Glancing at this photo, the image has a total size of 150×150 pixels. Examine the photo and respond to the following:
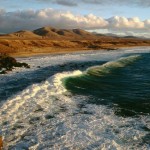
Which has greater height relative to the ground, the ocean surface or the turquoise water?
the ocean surface

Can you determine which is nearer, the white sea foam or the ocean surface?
the white sea foam

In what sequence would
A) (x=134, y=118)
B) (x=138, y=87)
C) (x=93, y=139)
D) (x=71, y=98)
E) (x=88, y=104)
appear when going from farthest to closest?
(x=138, y=87) < (x=71, y=98) < (x=88, y=104) < (x=134, y=118) < (x=93, y=139)

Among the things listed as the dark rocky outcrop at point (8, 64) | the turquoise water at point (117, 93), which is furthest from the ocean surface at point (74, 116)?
the dark rocky outcrop at point (8, 64)

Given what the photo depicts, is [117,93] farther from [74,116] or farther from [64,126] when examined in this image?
[64,126]

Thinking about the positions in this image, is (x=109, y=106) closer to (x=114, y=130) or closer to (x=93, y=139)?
(x=114, y=130)

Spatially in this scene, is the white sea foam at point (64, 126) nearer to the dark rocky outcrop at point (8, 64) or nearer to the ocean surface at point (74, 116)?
the ocean surface at point (74, 116)

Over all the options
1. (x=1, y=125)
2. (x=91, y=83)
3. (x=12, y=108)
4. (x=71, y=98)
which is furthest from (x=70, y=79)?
(x=1, y=125)

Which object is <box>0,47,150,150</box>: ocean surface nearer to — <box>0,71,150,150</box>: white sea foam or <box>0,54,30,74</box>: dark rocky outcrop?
<box>0,71,150,150</box>: white sea foam

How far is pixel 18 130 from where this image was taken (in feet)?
47.7

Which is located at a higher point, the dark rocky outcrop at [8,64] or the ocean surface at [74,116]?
the ocean surface at [74,116]

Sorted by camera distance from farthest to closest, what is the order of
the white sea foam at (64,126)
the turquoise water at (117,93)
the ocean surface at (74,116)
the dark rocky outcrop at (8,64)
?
the dark rocky outcrop at (8,64)
the turquoise water at (117,93)
the ocean surface at (74,116)
the white sea foam at (64,126)

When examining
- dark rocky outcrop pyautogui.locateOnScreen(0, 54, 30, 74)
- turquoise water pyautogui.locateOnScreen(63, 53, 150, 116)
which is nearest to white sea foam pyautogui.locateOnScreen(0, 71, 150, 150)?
turquoise water pyautogui.locateOnScreen(63, 53, 150, 116)

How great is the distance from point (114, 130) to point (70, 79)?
15482mm

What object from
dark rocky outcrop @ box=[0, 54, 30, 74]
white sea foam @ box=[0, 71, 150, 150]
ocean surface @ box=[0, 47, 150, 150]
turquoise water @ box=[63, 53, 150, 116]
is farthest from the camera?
dark rocky outcrop @ box=[0, 54, 30, 74]
